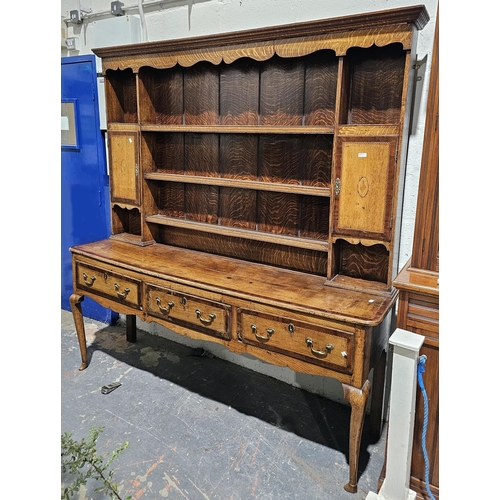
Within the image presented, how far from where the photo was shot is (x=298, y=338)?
5.90ft

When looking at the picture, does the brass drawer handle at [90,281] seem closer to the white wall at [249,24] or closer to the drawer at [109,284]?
the drawer at [109,284]

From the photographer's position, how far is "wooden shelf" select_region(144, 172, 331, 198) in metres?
2.04

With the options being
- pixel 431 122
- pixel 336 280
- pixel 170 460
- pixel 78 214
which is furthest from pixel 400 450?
pixel 78 214

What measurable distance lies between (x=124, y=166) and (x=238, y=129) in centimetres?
91

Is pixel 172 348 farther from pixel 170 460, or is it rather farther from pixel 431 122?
pixel 431 122

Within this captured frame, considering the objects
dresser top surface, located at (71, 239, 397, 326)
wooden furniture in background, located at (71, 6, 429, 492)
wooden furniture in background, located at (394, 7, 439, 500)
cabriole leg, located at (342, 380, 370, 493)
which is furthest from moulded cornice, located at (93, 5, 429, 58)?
cabriole leg, located at (342, 380, 370, 493)

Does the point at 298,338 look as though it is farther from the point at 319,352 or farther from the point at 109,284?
the point at 109,284

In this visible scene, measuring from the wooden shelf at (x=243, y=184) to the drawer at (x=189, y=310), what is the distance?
637 mm

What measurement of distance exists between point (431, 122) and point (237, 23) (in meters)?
1.45

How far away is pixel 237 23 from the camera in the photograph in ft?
7.86

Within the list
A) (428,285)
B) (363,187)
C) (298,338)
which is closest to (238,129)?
(363,187)

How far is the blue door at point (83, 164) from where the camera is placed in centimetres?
310

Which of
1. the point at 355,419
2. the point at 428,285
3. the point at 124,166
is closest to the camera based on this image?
the point at 428,285

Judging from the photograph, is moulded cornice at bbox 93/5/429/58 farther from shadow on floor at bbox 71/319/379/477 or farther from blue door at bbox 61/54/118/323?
shadow on floor at bbox 71/319/379/477
